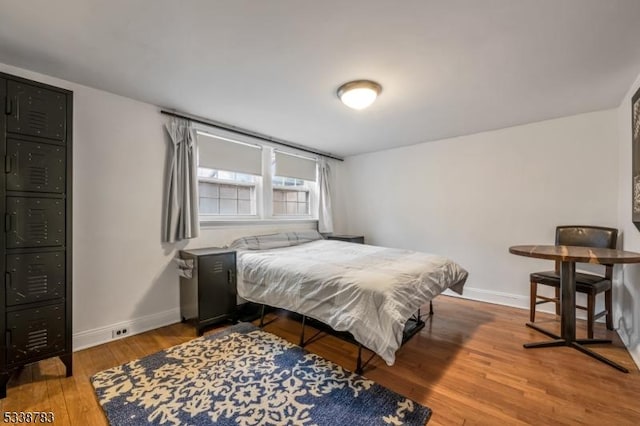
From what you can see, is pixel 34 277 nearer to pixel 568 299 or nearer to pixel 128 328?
pixel 128 328

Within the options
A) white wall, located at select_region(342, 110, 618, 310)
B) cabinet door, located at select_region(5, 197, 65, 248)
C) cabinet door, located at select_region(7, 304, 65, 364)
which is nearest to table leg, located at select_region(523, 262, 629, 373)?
white wall, located at select_region(342, 110, 618, 310)

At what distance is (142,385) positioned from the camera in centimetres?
181

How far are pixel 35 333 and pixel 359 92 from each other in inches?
115

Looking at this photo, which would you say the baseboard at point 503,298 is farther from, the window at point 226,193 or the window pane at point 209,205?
the window pane at point 209,205

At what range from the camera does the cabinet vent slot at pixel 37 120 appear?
179cm

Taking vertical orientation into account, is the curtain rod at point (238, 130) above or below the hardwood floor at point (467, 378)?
above

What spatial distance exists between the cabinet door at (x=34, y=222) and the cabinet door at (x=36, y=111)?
45 centimetres

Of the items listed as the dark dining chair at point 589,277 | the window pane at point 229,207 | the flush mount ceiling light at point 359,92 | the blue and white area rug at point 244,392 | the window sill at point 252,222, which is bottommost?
the blue and white area rug at point 244,392

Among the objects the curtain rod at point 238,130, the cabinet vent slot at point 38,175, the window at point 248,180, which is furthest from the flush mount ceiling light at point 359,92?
the cabinet vent slot at point 38,175

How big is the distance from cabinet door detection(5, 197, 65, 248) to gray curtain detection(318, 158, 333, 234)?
3347mm

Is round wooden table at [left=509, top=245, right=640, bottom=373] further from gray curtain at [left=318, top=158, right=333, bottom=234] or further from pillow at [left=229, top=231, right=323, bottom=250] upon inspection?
gray curtain at [left=318, top=158, right=333, bottom=234]

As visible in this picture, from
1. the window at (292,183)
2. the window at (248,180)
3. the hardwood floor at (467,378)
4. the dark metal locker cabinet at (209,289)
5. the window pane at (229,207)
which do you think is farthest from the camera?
the window at (292,183)

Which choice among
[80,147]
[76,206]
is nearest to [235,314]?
[76,206]

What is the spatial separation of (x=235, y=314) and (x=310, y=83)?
7.93 ft
